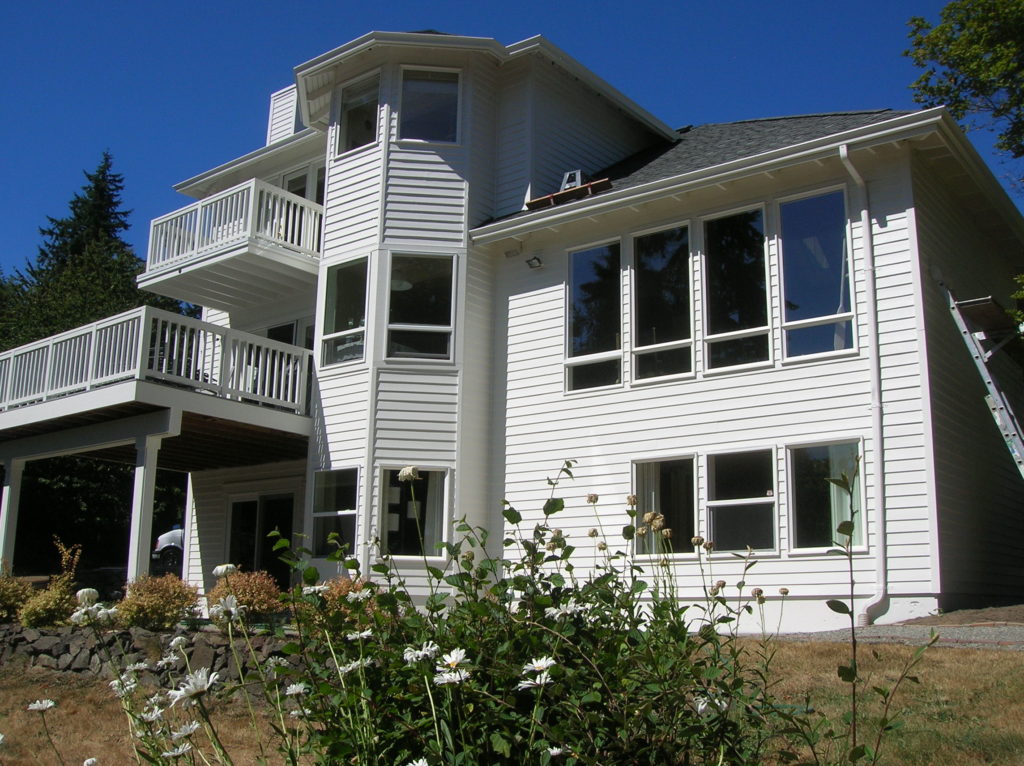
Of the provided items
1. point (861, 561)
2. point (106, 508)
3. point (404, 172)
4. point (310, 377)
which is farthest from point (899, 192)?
point (106, 508)

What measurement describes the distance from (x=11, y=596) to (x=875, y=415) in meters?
10.6

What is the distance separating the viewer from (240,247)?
50.1ft

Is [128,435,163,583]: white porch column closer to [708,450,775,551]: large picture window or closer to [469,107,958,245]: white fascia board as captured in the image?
[469,107,958,245]: white fascia board

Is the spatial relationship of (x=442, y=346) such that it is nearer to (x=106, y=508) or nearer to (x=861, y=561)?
(x=861, y=561)

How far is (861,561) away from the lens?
10773mm

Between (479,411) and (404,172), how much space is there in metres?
3.76

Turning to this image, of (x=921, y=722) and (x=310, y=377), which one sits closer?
(x=921, y=722)

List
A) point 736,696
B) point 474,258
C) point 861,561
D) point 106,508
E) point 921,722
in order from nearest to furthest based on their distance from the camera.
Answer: point 736,696 < point 921,722 < point 861,561 < point 474,258 < point 106,508

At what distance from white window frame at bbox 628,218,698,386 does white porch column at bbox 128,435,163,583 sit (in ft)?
20.9

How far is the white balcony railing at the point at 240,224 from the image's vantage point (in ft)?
50.6

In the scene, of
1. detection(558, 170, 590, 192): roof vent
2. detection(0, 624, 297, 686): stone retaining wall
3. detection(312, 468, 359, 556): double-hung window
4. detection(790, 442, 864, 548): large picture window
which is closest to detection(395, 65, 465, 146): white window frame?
detection(558, 170, 590, 192): roof vent

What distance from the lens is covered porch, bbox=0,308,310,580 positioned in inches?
508

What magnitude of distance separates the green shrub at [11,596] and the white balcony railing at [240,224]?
5.82 meters

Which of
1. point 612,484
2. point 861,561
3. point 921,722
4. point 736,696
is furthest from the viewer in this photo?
point 612,484
